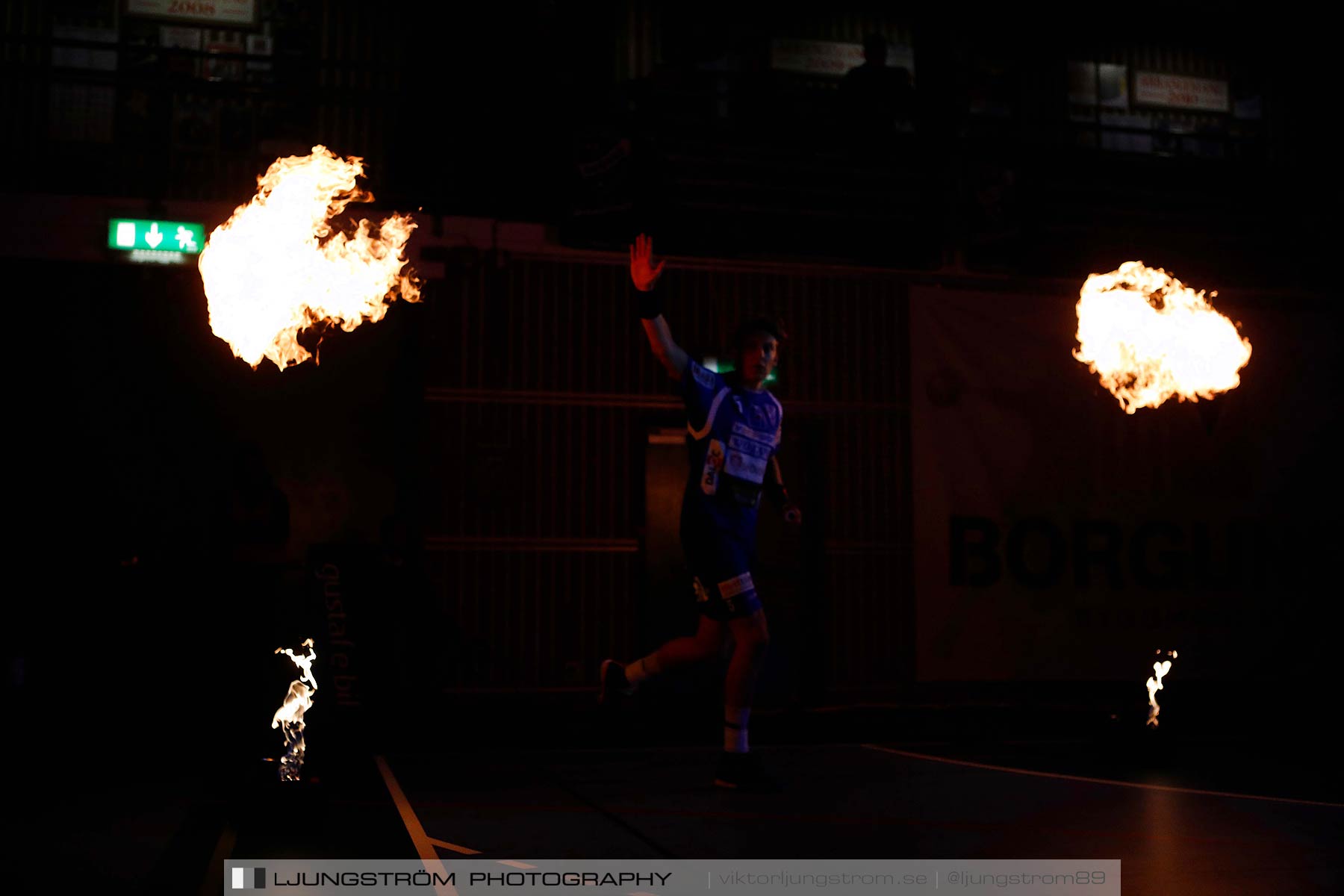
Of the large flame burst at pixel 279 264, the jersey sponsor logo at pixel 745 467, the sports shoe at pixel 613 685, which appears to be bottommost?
the sports shoe at pixel 613 685

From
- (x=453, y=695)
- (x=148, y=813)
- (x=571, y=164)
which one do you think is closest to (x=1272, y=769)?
(x=148, y=813)

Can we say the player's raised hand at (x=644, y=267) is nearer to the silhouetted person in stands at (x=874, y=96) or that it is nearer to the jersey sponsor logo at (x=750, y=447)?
the jersey sponsor logo at (x=750, y=447)

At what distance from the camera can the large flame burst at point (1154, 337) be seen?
9250 millimetres

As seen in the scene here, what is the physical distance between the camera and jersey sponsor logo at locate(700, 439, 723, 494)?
18.2 ft

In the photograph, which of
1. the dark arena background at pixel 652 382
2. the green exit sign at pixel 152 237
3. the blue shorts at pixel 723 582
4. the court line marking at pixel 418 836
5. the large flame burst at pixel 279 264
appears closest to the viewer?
the court line marking at pixel 418 836

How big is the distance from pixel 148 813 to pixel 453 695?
17.5ft

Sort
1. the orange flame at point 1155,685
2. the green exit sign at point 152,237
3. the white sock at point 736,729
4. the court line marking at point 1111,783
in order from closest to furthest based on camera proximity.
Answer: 1. the court line marking at point 1111,783
2. the white sock at point 736,729
3. the orange flame at point 1155,685
4. the green exit sign at point 152,237

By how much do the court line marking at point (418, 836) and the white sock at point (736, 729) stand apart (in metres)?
1.40

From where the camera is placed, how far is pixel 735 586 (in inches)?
213

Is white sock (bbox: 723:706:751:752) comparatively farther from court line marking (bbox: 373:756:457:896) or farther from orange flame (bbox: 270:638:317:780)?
orange flame (bbox: 270:638:317:780)

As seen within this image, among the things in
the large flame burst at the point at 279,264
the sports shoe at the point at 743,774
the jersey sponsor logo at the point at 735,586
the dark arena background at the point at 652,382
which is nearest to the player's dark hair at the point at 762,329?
the jersey sponsor logo at the point at 735,586

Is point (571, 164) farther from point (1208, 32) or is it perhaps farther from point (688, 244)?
point (1208, 32)

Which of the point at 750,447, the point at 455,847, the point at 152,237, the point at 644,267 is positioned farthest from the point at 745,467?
the point at 152,237

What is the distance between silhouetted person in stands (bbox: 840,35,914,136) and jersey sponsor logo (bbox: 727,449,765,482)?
270 inches
